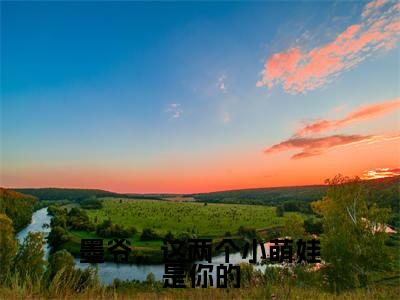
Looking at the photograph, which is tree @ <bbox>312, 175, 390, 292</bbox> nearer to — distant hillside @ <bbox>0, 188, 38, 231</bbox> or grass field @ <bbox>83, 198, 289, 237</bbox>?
grass field @ <bbox>83, 198, 289, 237</bbox>

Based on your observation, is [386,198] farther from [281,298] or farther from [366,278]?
[281,298]

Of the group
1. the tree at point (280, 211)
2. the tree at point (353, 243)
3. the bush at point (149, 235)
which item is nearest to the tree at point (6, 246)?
the tree at point (353, 243)

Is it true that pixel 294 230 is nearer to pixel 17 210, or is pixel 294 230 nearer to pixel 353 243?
pixel 353 243

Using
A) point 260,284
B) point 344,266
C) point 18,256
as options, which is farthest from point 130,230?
point 260,284

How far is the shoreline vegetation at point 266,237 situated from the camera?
669 centimetres

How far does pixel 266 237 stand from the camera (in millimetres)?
132875

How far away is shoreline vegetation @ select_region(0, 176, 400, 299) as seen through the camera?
21.9 feet

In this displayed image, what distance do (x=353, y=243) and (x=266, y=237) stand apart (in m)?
93.4

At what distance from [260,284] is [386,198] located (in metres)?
98.7

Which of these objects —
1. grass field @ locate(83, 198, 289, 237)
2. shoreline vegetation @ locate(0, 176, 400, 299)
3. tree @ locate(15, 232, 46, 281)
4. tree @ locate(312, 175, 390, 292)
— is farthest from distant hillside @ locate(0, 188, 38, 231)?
tree @ locate(312, 175, 390, 292)

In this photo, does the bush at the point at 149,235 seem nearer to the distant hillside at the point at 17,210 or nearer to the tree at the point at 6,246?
the distant hillside at the point at 17,210

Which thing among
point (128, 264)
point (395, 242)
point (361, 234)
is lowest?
point (128, 264)

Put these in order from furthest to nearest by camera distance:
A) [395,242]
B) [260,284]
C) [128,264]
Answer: [128,264]
[395,242]
[260,284]

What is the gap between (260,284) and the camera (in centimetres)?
689
